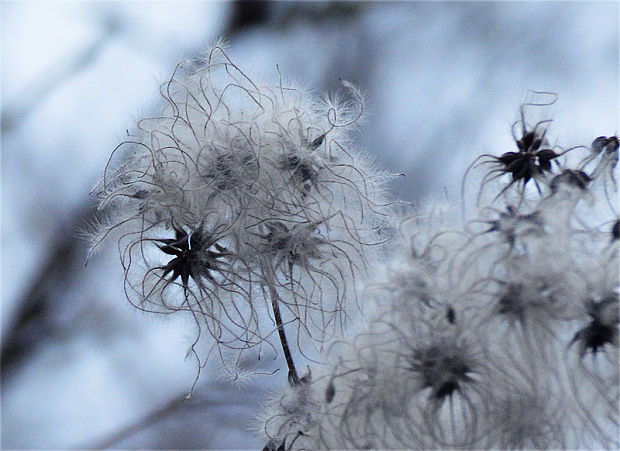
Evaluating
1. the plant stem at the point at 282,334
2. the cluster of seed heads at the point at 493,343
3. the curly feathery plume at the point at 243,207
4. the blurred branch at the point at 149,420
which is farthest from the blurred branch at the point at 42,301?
the cluster of seed heads at the point at 493,343

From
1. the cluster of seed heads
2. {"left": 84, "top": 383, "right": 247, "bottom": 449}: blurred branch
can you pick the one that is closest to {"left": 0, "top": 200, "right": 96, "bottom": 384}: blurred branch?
{"left": 84, "top": 383, "right": 247, "bottom": 449}: blurred branch

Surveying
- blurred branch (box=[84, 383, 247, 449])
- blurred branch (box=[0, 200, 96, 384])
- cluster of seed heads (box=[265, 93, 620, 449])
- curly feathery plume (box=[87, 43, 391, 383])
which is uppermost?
blurred branch (box=[0, 200, 96, 384])

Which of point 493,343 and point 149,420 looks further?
point 149,420

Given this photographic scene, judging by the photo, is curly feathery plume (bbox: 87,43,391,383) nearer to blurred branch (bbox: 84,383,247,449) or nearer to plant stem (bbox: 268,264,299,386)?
plant stem (bbox: 268,264,299,386)

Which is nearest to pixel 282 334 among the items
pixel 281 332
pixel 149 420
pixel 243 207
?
pixel 281 332

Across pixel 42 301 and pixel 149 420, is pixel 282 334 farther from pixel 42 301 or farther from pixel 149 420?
pixel 42 301

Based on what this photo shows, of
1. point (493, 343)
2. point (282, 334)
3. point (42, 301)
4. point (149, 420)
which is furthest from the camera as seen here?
point (42, 301)

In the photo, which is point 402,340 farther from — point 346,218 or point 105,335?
point 105,335

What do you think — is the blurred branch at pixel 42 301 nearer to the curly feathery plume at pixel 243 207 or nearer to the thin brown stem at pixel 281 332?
the curly feathery plume at pixel 243 207
